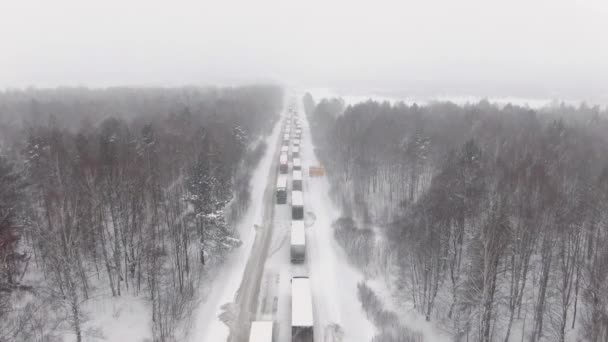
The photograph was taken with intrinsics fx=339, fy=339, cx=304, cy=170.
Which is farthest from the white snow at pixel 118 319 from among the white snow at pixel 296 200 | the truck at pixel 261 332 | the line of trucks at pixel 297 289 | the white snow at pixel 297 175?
the white snow at pixel 297 175

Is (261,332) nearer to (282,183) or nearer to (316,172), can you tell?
(282,183)

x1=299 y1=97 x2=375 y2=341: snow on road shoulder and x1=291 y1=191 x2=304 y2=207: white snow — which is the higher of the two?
x1=291 y1=191 x2=304 y2=207: white snow

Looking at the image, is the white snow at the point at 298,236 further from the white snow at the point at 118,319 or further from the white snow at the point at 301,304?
the white snow at the point at 118,319

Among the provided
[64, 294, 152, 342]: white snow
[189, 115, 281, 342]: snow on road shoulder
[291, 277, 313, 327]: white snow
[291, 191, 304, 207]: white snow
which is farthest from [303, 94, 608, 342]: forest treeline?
[64, 294, 152, 342]: white snow

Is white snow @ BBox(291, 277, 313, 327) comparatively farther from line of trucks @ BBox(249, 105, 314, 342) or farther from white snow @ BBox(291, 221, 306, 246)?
white snow @ BBox(291, 221, 306, 246)

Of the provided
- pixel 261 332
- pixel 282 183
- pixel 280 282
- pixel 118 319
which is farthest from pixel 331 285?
pixel 282 183
